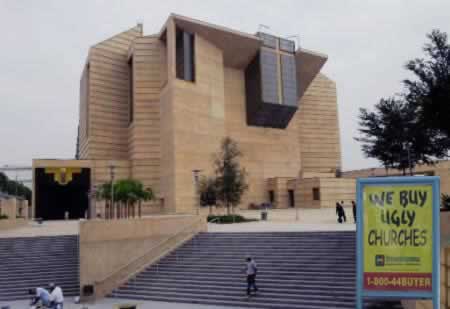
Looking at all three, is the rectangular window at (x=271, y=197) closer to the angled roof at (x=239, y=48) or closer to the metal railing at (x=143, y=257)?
the angled roof at (x=239, y=48)

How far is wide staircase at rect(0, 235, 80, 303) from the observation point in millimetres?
18016

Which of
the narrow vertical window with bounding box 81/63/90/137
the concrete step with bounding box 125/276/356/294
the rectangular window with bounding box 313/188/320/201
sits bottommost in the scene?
the concrete step with bounding box 125/276/356/294

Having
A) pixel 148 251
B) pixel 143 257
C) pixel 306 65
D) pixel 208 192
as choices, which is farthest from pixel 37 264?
pixel 306 65

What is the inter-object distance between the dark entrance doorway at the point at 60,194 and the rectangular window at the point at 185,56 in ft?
47.1

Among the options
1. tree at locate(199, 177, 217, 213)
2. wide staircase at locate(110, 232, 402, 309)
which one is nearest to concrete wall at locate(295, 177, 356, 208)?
tree at locate(199, 177, 217, 213)

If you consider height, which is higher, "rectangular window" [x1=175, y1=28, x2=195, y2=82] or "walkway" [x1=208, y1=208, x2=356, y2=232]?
"rectangular window" [x1=175, y1=28, x2=195, y2=82]

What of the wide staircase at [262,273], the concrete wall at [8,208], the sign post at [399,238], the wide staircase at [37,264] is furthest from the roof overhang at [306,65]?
the sign post at [399,238]

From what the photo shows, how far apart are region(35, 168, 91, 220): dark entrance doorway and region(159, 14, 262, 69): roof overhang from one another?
17.4 metres

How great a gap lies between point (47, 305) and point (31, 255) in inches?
332

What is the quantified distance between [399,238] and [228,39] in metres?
42.2

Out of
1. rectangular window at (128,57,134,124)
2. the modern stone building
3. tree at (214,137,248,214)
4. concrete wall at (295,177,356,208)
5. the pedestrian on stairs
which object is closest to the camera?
the pedestrian on stairs

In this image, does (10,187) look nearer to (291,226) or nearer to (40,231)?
(40,231)

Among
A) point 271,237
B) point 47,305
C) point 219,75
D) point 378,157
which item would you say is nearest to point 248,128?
point 219,75

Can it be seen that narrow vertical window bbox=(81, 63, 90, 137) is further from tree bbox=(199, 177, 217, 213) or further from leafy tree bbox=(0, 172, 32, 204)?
leafy tree bbox=(0, 172, 32, 204)
